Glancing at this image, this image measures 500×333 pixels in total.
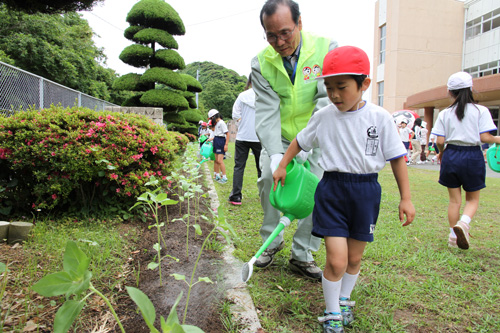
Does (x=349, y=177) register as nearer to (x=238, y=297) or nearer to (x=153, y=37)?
(x=238, y=297)

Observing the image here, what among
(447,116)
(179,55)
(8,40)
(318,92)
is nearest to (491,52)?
(179,55)

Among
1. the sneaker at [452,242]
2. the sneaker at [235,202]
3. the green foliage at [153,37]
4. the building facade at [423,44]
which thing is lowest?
the sneaker at [452,242]

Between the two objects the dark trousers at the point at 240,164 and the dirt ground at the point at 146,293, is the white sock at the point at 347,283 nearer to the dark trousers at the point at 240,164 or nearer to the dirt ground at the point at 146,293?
the dirt ground at the point at 146,293

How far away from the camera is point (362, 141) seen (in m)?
1.81

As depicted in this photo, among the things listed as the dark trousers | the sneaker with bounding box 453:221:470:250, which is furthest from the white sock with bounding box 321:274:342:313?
the dark trousers

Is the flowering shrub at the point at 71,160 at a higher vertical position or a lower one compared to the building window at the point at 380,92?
lower

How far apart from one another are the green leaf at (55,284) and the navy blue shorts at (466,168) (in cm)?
341

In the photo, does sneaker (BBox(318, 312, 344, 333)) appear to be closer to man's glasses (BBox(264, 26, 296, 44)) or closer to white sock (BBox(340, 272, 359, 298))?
white sock (BBox(340, 272, 359, 298))

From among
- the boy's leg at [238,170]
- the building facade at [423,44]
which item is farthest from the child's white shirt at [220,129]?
the building facade at [423,44]

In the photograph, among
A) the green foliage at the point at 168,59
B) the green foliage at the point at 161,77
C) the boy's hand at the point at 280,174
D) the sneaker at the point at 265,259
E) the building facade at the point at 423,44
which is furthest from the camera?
the building facade at the point at 423,44

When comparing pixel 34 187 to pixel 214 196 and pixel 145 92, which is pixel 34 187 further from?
pixel 145 92

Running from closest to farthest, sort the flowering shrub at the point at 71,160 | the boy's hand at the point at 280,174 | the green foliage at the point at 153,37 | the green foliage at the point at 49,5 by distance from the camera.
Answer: the boy's hand at the point at 280,174 → the green foliage at the point at 49,5 → the flowering shrub at the point at 71,160 → the green foliage at the point at 153,37

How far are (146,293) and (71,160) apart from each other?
177 cm

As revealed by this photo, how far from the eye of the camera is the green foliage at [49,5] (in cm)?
233
